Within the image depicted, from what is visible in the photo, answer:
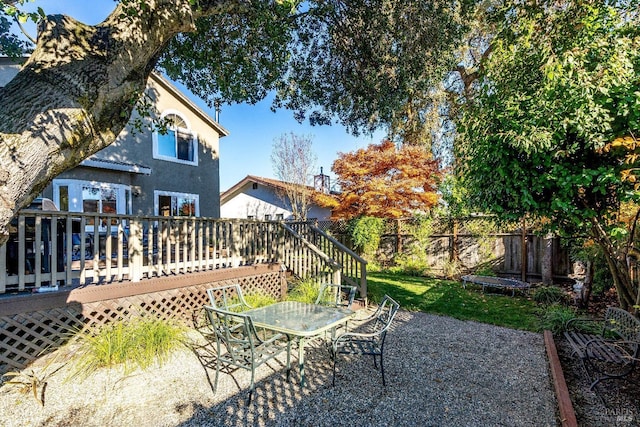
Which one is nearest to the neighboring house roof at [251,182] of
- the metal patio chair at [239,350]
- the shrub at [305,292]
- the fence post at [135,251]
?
the shrub at [305,292]

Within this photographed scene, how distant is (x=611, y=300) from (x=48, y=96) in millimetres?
10076

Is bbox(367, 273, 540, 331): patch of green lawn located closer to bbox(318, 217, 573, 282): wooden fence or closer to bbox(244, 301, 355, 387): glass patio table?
bbox(318, 217, 573, 282): wooden fence

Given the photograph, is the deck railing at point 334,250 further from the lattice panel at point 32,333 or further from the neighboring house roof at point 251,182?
the neighboring house roof at point 251,182

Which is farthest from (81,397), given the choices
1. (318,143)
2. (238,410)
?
(318,143)

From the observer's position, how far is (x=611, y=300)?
714cm

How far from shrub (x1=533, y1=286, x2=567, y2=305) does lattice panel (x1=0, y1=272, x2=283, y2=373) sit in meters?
7.27

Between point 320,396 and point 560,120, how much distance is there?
425 cm

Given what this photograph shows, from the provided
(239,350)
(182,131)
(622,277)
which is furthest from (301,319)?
(182,131)

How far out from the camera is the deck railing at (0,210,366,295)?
13.6ft

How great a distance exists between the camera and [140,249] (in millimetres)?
5035

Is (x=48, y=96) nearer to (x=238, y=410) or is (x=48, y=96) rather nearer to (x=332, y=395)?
(x=238, y=410)

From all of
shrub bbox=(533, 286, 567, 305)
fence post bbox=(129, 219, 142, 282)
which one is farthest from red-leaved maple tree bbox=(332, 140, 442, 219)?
fence post bbox=(129, 219, 142, 282)

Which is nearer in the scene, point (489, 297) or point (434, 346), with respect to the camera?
point (434, 346)

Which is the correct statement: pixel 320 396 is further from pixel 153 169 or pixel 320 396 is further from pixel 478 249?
pixel 153 169
